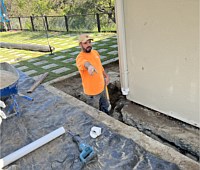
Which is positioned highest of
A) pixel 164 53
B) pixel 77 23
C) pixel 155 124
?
pixel 77 23

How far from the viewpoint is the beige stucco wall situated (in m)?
2.49

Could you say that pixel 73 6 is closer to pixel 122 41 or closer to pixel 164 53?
pixel 122 41

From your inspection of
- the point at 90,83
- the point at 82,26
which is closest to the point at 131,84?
the point at 90,83

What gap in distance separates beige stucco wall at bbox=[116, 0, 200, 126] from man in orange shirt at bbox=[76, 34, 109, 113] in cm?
49

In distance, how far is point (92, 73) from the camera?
9.11ft

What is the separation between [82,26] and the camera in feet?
39.3

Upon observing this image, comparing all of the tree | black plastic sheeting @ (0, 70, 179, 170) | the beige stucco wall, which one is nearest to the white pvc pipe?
black plastic sheeting @ (0, 70, 179, 170)

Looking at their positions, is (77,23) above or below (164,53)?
above

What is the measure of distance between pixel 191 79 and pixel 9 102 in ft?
10.3

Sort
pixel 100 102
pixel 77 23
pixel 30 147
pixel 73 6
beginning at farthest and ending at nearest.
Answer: pixel 73 6 < pixel 77 23 < pixel 100 102 < pixel 30 147

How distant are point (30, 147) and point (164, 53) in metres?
2.08

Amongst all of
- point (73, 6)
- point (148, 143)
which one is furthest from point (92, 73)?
point (73, 6)

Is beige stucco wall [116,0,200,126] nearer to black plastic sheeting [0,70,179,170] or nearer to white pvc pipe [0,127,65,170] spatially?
black plastic sheeting [0,70,179,170]

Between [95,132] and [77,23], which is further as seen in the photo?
[77,23]
